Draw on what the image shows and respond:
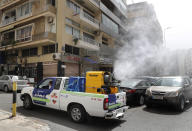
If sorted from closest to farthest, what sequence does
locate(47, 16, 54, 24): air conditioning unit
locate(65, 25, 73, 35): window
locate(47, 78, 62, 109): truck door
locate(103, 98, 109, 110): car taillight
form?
locate(103, 98, 109, 110): car taillight → locate(47, 78, 62, 109): truck door → locate(47, 16, 54, 24): air conditioning unit → locate(65, 25, 73, 35): window

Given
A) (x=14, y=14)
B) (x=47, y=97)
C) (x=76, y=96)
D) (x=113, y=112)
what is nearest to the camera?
(x=113, y=112)

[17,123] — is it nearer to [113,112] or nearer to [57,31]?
[113,112]

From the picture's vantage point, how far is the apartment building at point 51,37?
1695cm

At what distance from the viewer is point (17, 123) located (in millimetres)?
4383

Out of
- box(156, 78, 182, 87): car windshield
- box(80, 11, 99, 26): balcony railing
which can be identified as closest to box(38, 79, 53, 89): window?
box(156, 78, 182, 87): car windshield

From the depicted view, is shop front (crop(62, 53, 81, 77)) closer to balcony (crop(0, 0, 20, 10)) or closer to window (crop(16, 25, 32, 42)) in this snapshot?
window (crop(16, 25, 32, 42))

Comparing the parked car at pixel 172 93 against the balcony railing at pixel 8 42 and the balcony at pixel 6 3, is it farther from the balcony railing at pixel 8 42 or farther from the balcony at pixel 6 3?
the balcony at pixel 6 3

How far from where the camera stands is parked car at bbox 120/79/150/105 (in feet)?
24.0

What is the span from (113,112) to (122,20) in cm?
3115

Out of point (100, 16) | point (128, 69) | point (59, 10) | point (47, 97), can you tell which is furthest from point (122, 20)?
point (47, 97)

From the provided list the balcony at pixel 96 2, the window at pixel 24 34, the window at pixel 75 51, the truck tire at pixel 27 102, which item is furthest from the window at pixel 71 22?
the truck tire at pixel 27 102

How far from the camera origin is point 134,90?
7.39m

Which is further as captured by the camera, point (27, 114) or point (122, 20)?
point (122, 20)

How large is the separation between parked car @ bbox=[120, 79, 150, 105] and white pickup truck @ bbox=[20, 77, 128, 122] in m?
2.20
